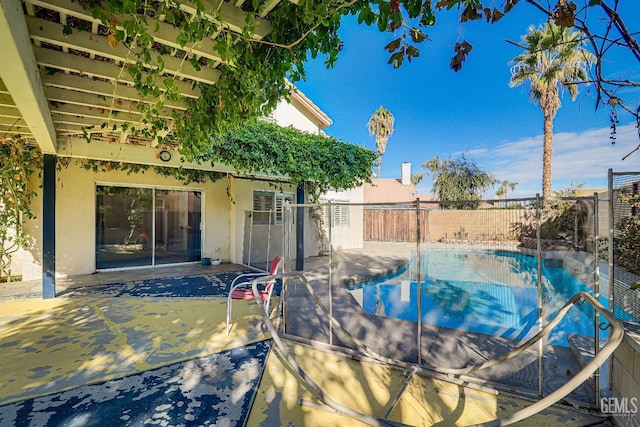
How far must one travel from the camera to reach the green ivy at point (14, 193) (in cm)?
605

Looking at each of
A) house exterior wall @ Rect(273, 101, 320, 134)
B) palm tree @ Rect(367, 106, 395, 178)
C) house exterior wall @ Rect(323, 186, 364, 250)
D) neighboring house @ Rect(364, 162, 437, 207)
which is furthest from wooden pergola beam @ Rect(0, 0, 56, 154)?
palm tree @ Rect(367, 106, 395, 178)

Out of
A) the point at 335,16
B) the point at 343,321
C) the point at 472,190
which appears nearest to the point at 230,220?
the point at 343,321

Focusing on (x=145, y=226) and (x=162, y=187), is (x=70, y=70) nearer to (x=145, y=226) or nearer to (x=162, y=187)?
(x=162, y=187)

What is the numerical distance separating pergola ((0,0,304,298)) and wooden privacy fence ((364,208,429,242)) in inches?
554

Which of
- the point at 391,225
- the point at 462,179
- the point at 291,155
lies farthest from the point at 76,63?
the point at 462,179

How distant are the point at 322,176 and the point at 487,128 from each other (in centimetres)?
2143

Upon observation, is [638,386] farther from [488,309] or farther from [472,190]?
[472,190]

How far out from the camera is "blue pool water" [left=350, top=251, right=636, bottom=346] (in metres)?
5.58

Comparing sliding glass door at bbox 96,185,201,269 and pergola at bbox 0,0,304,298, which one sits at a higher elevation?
pergola at bbox 0,0,304,298

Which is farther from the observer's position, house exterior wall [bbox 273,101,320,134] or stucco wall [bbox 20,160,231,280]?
house exterior wall [bbox 273,101,320,134]

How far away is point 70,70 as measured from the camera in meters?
3.11

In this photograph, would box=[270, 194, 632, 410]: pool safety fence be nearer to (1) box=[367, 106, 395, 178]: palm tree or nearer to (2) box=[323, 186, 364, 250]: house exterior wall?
(2) box=[323, 186, 364, 250]: house exterior wall

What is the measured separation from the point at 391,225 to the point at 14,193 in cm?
1578

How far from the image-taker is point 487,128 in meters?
23.4
